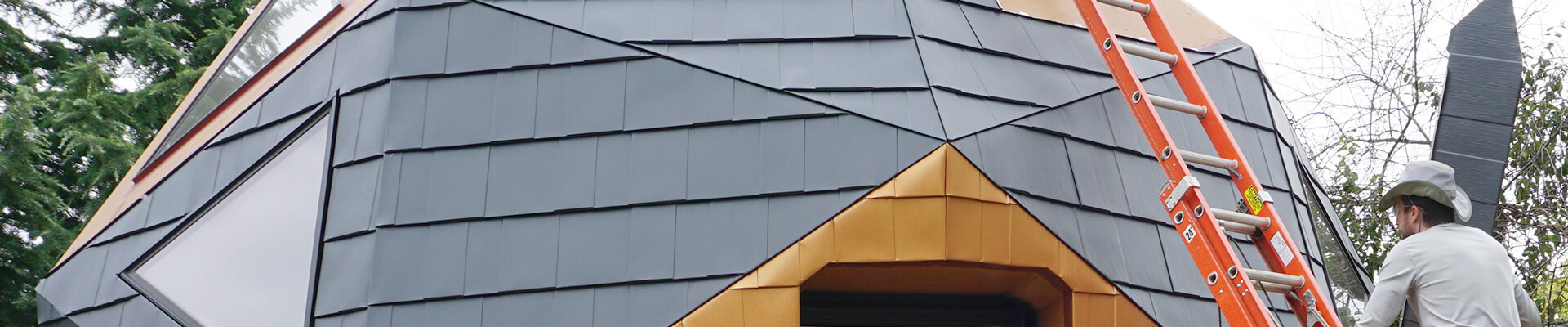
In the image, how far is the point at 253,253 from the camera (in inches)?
198

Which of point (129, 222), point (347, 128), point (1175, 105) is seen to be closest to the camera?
point (1175, 105)

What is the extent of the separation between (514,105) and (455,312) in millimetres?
807

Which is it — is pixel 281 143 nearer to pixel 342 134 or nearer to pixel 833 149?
pixel 342 134

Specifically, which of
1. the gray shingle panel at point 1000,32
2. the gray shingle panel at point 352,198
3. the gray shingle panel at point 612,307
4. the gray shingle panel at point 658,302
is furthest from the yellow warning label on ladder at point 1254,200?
the gray shingle panel at point 352,198

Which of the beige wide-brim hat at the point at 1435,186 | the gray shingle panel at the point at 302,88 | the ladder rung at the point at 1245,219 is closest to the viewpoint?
the beige wide-brim hat at the point at 1435,186

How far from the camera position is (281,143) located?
5043 millimetres

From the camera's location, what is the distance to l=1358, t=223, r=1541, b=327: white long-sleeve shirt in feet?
9.62

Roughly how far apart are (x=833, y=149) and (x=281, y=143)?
247 cm

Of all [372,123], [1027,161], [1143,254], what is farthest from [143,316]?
[1143,254]

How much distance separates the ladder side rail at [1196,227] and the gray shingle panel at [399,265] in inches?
105

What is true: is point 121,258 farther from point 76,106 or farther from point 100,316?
point 76,106

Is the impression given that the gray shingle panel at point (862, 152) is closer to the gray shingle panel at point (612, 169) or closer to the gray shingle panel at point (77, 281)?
the gray shingle panel at point (612, 169)

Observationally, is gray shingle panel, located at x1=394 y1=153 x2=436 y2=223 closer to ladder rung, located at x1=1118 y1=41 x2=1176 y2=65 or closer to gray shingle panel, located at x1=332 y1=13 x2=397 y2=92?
gray shingle panel, located at x1=332 y1=13 x2=397 y2=92

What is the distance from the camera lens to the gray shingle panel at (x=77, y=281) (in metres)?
5.66
